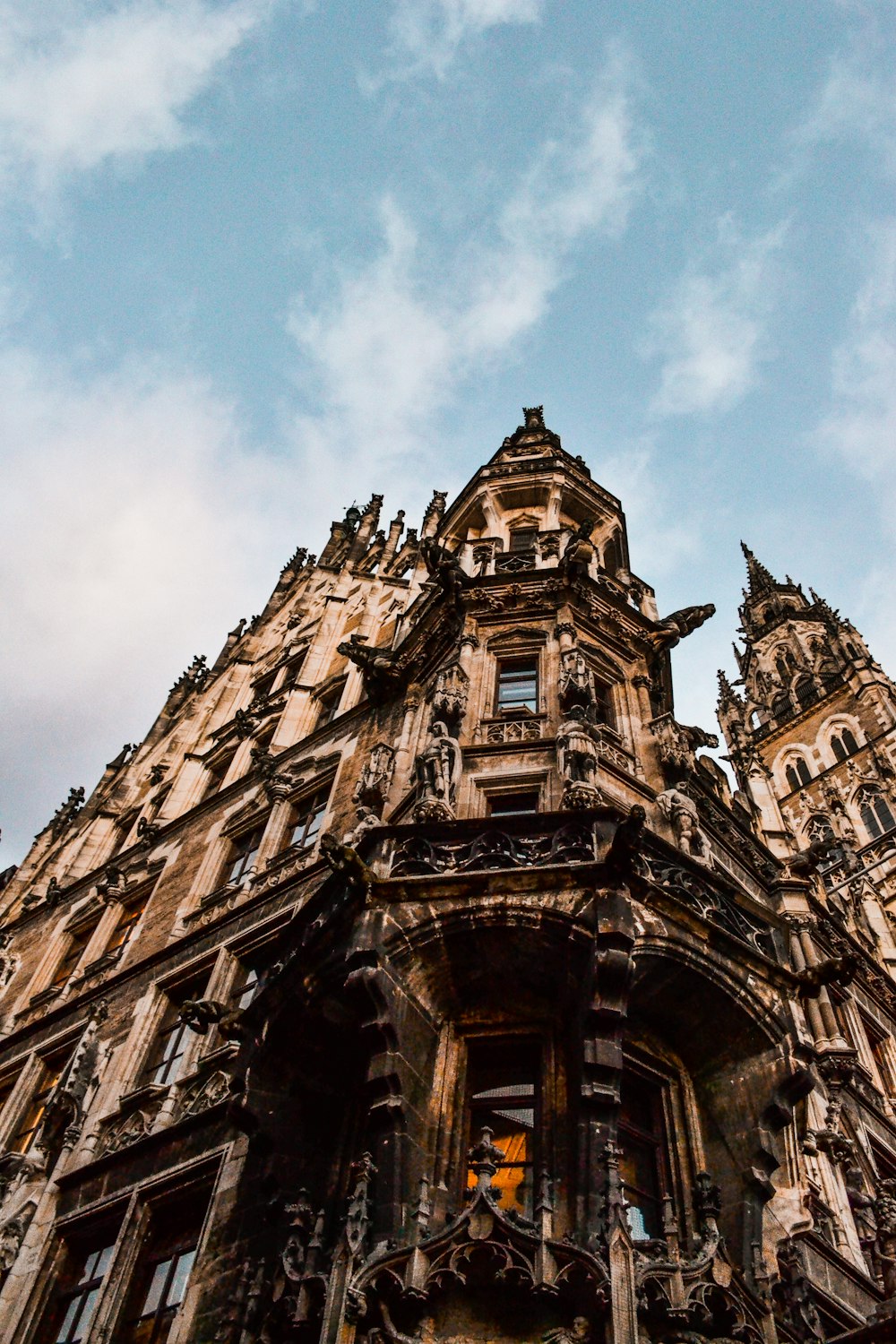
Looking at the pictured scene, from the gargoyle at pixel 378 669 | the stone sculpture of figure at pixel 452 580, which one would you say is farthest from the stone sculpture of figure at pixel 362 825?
the stone sculpture of figure at pixel 452 580

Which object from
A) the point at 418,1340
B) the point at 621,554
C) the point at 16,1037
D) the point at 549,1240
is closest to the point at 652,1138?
the point at 549,1240

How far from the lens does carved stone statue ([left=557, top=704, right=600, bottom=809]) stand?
15.2 meters

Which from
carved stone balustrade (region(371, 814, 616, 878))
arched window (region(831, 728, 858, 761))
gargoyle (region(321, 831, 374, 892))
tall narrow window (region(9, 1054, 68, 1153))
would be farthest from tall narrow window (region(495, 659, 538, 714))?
arched window (region(831, 728, 858, 761))

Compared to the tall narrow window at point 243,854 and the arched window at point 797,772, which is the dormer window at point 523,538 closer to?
the tall narrow window at point 243,854

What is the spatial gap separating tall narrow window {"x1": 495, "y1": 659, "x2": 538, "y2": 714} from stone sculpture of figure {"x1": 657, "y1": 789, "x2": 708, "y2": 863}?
2689mm

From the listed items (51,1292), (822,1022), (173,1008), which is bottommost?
(51,1292)

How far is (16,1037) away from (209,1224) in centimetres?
988

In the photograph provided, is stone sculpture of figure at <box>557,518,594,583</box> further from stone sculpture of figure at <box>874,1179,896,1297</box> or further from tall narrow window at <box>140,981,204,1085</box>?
stone sculpture of figure at <box>874,1179,896,1297</box>

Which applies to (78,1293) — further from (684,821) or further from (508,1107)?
(684,821)

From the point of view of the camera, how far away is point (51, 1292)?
1531cm

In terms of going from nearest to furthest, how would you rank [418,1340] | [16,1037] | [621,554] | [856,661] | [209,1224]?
[418,1340] → [209,1224] → [16,1037] → [621,554] → [856,661]

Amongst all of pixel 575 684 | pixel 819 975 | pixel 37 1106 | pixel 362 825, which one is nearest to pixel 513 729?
pixel 575 684

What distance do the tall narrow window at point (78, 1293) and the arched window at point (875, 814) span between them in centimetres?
4069

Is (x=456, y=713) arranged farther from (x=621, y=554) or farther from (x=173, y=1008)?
(x=621, y=554)
